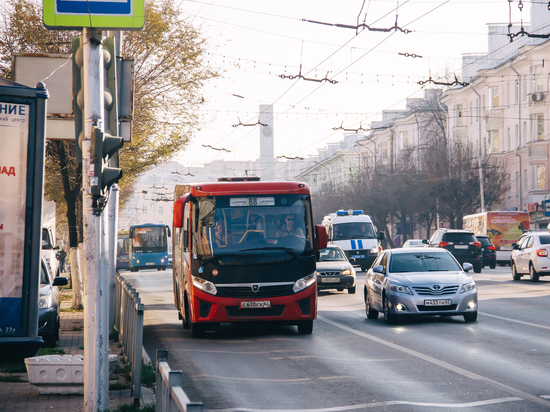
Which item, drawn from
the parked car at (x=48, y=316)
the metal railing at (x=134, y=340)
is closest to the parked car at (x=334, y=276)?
the parked car at (x=48, y=316)

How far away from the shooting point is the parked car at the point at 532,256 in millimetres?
26922

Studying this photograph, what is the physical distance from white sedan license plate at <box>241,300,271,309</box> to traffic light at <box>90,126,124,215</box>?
6539 millimetres

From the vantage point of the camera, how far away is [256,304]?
13.6 metres

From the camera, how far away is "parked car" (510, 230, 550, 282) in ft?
88.3

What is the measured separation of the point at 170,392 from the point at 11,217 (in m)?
3.72

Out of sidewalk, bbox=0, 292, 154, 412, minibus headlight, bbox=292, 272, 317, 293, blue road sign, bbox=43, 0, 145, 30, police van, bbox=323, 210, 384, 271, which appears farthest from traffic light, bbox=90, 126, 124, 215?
police van, bbox=323, 210, 384, 271

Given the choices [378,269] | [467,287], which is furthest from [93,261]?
[378,269]

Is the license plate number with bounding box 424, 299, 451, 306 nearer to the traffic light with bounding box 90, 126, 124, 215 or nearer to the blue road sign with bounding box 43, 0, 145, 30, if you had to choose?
the traffic light with bounding box 90, 126, 124, 215

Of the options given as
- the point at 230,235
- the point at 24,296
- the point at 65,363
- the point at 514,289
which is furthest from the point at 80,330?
the point at 514,289

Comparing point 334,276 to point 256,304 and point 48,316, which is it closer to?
point 256,304

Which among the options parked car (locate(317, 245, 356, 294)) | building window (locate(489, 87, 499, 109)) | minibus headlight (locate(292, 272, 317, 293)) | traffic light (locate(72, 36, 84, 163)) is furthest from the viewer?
building window (locate(489, 87, 499, 109))

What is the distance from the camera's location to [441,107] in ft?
222

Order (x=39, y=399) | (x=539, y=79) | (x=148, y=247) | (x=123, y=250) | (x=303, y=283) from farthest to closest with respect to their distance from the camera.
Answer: (x=123, y=250) < (x=148, y=247) < (x=539, y=79) < (x=303, y=283) < (x=39, y=399)

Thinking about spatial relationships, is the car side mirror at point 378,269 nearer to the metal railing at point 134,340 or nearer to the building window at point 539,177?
the metal railing at point 134,340
